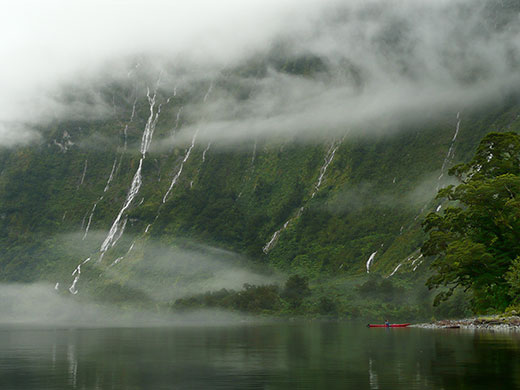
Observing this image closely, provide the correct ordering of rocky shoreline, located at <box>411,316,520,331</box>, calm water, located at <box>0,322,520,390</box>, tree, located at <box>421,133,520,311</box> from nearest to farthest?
1. calm water, located at <box>0,322,520,390</box>
2. rocky shoreline, located at <box>411,316,520,331</box>
3. tree, located at <box>421,133,520,311</box>

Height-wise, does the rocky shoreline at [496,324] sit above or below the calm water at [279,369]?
below

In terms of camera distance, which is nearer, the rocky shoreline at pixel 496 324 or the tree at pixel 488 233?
the rocky shoreline at pixel 496 324

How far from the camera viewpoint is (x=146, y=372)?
38219 mm

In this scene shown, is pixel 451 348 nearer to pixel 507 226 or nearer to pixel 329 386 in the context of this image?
pixel 329 386

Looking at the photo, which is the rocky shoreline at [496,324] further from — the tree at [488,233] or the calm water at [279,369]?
the calm water at [279,369]

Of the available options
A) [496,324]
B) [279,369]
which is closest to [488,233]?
[496,324]

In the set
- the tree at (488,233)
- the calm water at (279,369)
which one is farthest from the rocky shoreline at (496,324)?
the calm water at (279,369)

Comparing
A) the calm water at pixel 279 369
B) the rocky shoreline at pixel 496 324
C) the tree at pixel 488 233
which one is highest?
the tree at pixel 488 233

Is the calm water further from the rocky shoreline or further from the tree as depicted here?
the tree

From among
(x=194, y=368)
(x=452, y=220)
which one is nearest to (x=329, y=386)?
(x=194, y=368)

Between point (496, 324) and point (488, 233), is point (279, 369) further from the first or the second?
point (488, 233)

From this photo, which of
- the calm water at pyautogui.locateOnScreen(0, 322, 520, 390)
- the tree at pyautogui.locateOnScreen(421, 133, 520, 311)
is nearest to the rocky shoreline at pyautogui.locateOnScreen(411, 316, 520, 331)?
the tree at pyautogui.locateOnScreen(421, 133, 520, 311)

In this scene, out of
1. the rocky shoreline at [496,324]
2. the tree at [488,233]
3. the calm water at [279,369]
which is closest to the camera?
the calm water at [279,369]

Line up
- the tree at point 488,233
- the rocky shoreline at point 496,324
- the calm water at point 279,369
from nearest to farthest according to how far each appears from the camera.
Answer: the calm water at point 279,369, the rocky shoreline at point 496,324, the tree at point 488,233
